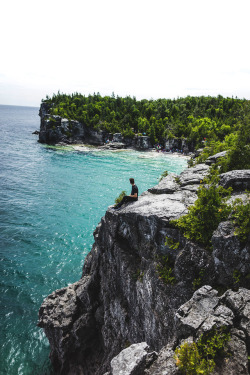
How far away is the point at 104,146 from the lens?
347 feet

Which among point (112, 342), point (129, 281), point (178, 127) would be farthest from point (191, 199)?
point (178, 127)

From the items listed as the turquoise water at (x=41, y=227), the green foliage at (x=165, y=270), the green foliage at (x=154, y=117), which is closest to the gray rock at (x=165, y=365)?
the green foliage at (x=165, y=270)

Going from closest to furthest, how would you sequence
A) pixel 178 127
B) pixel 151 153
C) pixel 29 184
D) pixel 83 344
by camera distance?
pixel 83 344 < pixel 29 184 < pixel 151 153 < pixel 178 127

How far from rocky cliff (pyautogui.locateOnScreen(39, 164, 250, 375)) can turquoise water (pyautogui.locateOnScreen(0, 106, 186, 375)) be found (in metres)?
3.95

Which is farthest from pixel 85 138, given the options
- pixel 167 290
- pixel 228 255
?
pixel 228 255

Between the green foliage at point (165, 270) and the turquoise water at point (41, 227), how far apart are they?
14.7 m

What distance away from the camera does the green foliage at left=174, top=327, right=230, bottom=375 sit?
25.0 ft

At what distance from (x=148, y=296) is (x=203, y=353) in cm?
504

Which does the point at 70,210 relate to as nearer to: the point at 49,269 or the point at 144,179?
the point at 49,269

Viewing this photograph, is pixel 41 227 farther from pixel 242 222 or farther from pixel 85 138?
pixel 85 138

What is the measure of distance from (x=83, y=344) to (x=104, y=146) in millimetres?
93891

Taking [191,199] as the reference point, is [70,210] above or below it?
below

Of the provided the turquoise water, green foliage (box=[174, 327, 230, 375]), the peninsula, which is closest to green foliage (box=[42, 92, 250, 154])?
the turquoise water

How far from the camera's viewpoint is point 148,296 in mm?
12992
